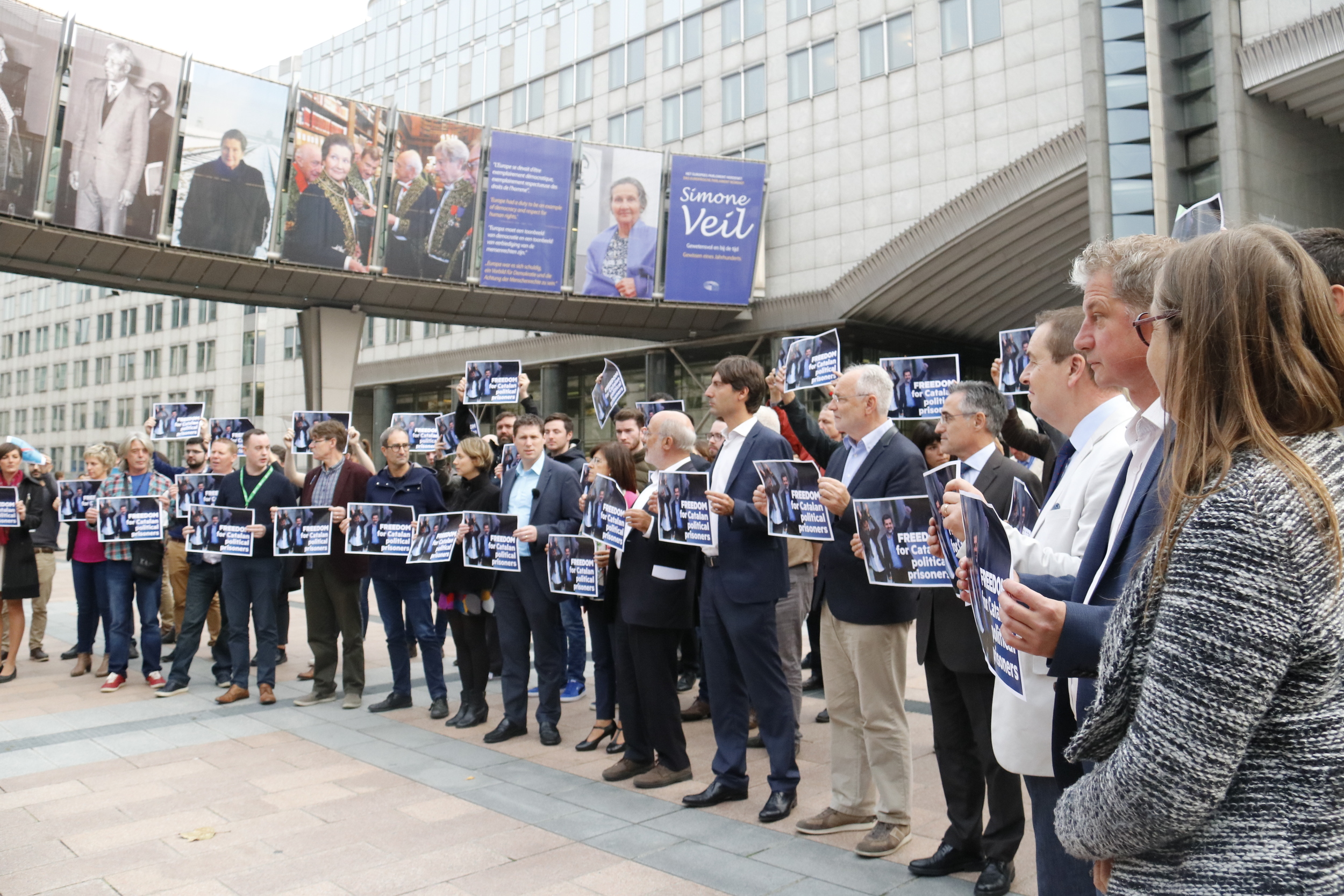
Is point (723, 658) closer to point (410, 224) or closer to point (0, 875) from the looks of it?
point (0, 875)

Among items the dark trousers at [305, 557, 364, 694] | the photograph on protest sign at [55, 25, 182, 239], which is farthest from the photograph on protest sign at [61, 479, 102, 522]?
the photograph on protest sign at [55, 25, 182, 239]

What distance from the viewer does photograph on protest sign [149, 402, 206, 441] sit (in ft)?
33.1

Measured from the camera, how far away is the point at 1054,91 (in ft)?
78.6

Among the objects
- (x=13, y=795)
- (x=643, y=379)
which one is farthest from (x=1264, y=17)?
(x=643, y=379)

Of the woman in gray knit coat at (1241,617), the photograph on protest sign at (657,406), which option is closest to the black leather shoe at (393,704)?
the photograph on protest sign at (657,406)

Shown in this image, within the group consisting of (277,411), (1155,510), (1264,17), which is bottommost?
(1155,510)

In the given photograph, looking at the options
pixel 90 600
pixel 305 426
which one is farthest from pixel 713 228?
pixel 90 600

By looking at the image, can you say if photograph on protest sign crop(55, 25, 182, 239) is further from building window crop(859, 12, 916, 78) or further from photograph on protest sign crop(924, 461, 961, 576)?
photograph on protest sign crop(924, 461, 961, 576)

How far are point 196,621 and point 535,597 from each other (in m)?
3.93

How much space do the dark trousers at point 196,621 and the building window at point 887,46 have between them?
79.5ft

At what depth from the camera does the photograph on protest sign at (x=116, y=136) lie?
19.5 meters

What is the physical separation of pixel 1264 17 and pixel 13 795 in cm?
2000

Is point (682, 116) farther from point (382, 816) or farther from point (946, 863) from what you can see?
point (946, 863)

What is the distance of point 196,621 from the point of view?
886 cm
